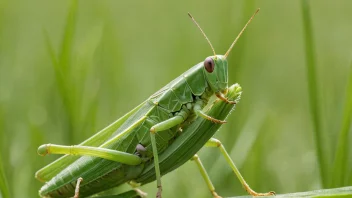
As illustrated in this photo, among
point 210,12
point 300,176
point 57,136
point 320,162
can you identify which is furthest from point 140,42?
point 320,162

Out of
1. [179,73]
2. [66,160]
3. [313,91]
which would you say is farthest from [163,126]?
[179,73]

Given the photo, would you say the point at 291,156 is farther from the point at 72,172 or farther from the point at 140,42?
the point at 140,42

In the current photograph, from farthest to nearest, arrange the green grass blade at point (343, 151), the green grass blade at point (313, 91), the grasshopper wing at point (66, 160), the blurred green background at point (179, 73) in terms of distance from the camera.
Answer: the blurred green background at point (179, 73) → the grasshopper wing at point (66, 160) → the green grass blade at point (313, 91) → the green grass blade at point (343, 151)

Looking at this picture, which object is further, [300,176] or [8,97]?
[8,97]

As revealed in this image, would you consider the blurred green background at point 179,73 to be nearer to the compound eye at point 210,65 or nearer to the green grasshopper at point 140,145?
the green grasshopper at point 140,145

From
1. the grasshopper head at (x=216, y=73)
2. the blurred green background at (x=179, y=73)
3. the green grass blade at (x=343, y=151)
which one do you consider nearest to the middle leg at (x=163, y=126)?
the grasshopper head at (x=216, y=73)

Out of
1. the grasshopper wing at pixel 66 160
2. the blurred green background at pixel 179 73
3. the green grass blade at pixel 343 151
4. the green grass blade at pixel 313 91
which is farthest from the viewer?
the blurred green background at pixel 179 73

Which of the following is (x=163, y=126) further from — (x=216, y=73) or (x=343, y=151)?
(x=343, y=151)
